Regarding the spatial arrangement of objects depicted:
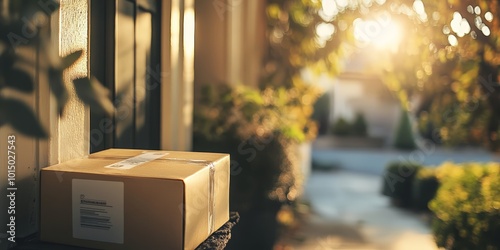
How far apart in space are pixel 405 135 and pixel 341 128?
1.71m

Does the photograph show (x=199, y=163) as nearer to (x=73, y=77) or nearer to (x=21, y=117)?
(x=73, y=77)

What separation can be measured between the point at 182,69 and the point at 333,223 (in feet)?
10.2

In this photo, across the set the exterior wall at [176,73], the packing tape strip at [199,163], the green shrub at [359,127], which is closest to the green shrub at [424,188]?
the exterior wall at [176,73]

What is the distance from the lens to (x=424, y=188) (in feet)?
20.0

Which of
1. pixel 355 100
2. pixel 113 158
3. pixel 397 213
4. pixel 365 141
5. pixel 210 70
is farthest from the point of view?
pixel 355 100

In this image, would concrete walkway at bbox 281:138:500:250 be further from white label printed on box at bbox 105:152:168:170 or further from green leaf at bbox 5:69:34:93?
green leaf at bbox 5:69:34:93

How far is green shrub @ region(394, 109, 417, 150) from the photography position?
12562 mm

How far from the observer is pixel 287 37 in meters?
5.32

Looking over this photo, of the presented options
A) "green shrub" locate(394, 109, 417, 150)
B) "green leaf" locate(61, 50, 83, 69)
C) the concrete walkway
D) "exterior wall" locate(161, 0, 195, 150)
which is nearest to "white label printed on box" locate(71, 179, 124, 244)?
"green leaf" locate(61, 50, 83, 69)

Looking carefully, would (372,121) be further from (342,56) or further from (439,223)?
(439,223)

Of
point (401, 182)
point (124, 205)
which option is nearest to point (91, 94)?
point (124, 205)

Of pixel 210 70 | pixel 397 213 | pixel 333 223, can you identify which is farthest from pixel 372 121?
pixel 210 70

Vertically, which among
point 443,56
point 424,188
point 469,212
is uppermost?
point 443,56

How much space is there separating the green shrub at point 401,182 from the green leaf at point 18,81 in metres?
6.07
